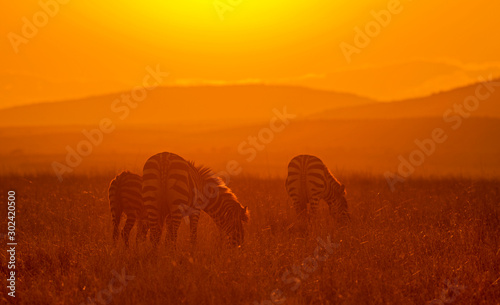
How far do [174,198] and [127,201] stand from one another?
155cm

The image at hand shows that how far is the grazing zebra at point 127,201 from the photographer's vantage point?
33.3 feet

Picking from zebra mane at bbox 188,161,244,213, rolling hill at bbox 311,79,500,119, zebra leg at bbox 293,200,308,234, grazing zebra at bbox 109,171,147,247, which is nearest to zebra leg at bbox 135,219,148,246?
grazing zebra at bbox 109,171,147,247

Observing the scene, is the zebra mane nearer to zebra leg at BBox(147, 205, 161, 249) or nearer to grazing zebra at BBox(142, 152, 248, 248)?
Answer: grazing zebra at BBox(142, 152, 248, 248)

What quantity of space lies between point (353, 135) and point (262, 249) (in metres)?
47.2

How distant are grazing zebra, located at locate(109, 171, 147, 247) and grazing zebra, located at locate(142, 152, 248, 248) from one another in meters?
1.05

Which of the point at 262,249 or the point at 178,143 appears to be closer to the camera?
the point at 262,249

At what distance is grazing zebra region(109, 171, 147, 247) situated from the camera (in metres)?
10.1

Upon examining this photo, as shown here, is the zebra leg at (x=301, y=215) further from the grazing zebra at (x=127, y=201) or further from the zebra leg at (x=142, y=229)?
the grazing zebra at (x=127, y=201)

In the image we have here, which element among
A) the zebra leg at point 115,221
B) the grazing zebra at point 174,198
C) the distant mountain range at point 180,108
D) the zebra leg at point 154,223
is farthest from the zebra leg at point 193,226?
the distant mountain range at point 180,108

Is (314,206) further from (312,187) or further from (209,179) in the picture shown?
(209,179)

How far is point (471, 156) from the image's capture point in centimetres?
4116

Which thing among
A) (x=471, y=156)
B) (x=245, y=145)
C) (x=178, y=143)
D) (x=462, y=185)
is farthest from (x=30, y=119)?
(x=462, y=185)

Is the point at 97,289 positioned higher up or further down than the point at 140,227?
further down

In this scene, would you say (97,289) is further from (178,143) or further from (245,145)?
(178,143)
